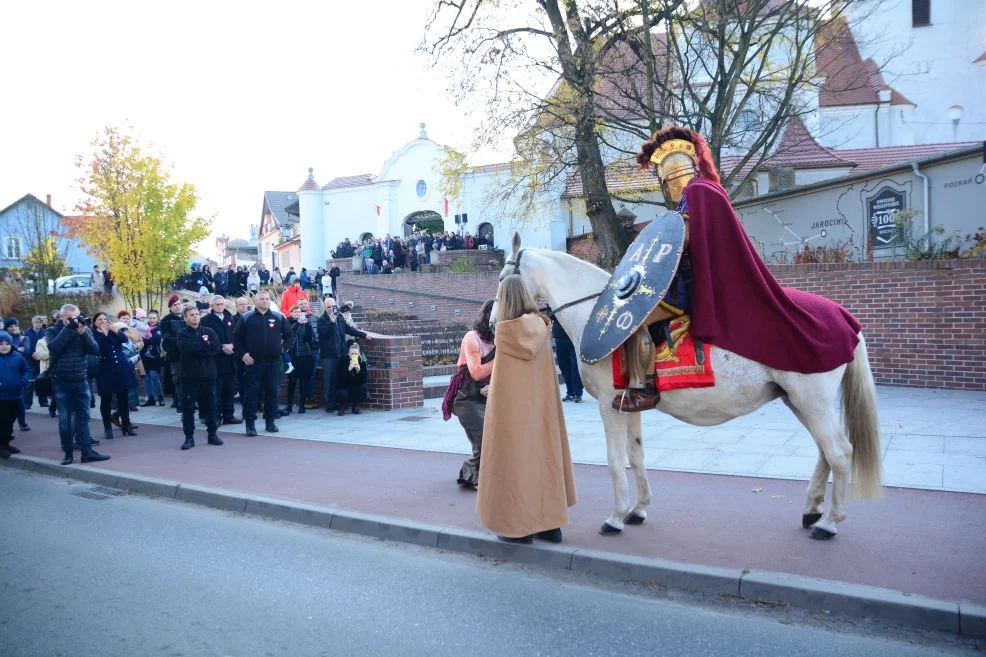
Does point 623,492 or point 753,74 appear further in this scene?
point 753,74

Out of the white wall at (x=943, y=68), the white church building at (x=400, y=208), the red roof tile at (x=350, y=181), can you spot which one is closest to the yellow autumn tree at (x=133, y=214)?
the white church building at (x=400, y=208)

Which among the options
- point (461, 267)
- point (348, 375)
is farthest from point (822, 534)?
point (461, 267)

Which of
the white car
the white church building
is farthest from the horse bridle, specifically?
the white car

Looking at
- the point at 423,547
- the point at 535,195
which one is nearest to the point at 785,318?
the point at 423,547

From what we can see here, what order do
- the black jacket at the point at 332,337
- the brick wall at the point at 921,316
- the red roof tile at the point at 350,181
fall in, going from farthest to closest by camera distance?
the red roof tile at the point at 350,181 → the black jacket at the point at 332,337 → the brick wall at the point at 921,316

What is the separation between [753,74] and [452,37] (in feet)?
22.5

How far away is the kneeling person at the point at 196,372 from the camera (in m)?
10.9

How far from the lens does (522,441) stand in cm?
562

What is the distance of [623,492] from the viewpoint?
595 cm

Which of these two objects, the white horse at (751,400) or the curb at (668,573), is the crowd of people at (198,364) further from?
the white horse at (751,400)

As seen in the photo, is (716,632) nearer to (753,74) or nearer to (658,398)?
(658,398)

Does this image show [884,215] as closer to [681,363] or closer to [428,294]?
[681,363]

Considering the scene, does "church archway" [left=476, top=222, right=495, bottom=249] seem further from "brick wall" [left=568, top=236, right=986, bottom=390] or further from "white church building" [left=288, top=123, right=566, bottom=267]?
"brick wall" [left=568, top=236, right=986, bottom=390]

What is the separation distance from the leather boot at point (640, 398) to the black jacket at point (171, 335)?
950 centimetres
